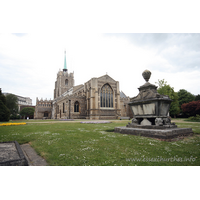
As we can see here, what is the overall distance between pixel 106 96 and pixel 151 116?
34880mm

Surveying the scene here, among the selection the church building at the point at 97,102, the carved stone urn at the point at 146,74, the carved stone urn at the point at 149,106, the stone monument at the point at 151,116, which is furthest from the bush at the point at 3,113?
the carved stone urn at the point at 146,74

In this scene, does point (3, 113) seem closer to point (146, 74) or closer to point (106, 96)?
point (146, 74)

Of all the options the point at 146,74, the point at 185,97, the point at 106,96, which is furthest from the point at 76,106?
the point at 185,97

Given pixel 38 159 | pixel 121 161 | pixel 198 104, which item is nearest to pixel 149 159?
pixel 121 161

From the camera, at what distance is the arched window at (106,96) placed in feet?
139

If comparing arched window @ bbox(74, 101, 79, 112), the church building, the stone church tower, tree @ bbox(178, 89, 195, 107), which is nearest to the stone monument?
the church building

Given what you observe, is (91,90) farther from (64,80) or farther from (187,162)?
(64,80)

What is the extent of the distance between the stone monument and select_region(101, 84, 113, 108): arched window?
3277 cm

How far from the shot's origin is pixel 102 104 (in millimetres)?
41781

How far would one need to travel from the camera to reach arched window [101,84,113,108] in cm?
4222

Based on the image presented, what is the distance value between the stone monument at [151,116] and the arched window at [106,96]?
3277 centimetres

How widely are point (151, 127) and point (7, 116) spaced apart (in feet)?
76.8

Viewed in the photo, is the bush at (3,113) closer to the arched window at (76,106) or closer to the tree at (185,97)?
the arched window at (76,106)

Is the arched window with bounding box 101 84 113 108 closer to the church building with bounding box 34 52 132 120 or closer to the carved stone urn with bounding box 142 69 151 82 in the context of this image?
the church building with bounding box 34 52 132 120
